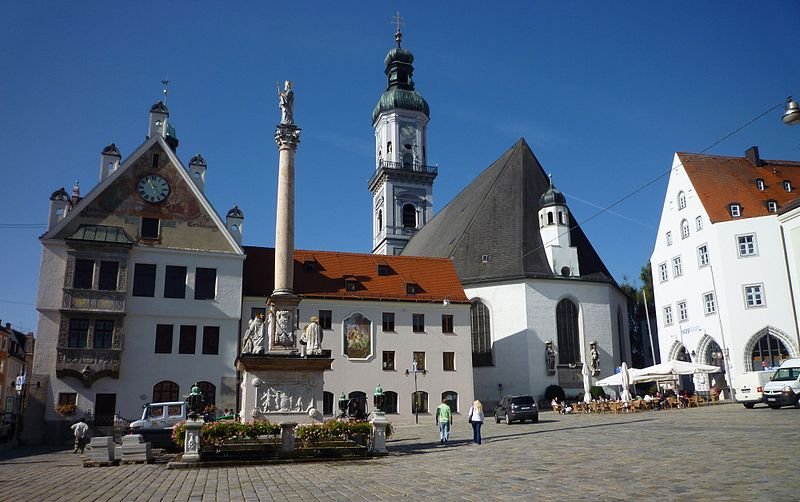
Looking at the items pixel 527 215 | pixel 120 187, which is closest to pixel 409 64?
pixel 527 215

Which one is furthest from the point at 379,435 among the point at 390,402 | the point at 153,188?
the point at 153,188

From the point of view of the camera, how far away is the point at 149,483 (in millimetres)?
13312

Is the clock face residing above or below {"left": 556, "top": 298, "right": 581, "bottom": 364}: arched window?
above

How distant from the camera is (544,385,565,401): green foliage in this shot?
139ft

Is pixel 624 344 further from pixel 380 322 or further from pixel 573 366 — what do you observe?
pixel 380 322

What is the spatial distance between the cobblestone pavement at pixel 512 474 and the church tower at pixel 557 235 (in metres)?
25.6

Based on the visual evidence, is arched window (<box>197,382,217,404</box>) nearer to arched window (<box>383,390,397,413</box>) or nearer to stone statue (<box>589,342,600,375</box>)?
arched window (<box>383,390,397,413</box>)

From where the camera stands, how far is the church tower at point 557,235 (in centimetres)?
4578

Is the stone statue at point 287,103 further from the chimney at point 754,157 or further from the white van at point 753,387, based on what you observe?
the chimney at point 754,157

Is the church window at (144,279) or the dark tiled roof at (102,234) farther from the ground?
the dark tiled roof at (102,234)

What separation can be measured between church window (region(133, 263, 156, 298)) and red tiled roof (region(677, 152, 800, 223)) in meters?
32.3

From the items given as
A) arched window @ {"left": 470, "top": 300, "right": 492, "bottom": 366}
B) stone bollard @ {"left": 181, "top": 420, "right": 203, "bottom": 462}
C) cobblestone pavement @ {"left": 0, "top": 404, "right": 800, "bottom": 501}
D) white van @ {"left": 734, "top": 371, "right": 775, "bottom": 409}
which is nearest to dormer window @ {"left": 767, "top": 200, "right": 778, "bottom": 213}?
white van @ {"left": 734, "top": 371, "right": 775, "bottom": 409}

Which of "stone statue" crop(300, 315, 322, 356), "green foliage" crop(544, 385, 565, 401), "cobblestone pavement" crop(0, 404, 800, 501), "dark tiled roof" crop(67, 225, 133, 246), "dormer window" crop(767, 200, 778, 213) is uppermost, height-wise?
"dormer window" crop(767, 200, 778, 213)

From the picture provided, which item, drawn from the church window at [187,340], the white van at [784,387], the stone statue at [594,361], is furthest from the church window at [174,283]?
the white van at [784,387]
